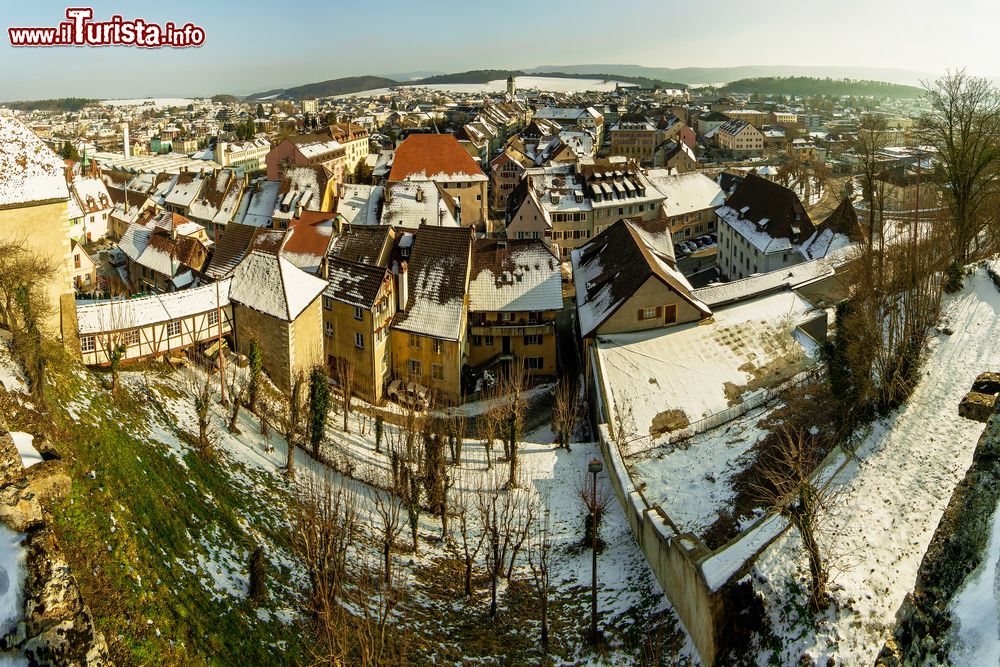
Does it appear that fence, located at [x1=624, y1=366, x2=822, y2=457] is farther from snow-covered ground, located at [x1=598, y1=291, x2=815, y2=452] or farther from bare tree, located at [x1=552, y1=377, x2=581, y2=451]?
bare tree, located at [x1=552, y1=377, x2=581, y2=451]

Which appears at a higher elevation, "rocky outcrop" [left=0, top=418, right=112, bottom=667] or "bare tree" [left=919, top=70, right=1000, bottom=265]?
"bare tree" [left=919, top=70, right=1000, bottom=265]


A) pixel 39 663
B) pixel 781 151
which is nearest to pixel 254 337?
pixel 39 663

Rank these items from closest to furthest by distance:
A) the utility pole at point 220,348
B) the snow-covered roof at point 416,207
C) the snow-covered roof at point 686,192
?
the utility pole at point 220,348
the snow-covered roof at point 416,207
the snow-covered roof at point 686,192

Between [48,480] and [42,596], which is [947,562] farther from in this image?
[48,480]

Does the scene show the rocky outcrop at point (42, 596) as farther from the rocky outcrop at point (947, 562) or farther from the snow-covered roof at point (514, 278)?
the snow-covered roof at point (514, 278)

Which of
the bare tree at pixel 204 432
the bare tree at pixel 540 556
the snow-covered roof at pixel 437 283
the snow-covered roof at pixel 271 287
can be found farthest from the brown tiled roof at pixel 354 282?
the bare tree at pixel 540 556

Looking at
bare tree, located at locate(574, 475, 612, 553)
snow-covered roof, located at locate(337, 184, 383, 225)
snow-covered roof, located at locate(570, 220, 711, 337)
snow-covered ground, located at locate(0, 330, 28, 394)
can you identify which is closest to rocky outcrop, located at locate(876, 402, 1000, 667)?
bare tree, located at locate(574, 475, 612, 553)

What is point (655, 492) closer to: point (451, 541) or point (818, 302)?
point (451, 541)
